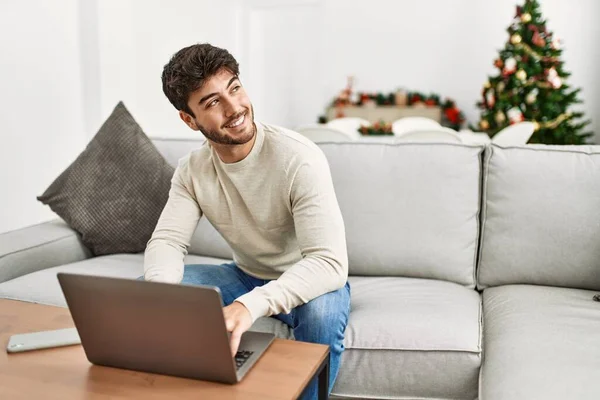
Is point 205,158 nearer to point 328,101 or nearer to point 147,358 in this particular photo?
point 147,358

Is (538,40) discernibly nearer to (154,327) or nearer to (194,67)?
(194,67)

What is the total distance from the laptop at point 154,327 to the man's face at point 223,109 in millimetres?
586

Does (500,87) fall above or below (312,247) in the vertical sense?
above

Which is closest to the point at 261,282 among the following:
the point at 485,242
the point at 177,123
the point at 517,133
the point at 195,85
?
the point at 195,85

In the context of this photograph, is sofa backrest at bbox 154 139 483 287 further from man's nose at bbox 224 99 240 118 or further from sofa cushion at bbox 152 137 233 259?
man's nose at bbox 224 99 240 118

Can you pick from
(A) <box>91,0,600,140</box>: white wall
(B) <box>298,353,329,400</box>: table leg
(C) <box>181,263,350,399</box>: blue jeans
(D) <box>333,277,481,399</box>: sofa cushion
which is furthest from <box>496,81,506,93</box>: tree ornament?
(B) <box>298,353,329,400</box>: table leg

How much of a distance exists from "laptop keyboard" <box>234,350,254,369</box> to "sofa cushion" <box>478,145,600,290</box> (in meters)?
1.11

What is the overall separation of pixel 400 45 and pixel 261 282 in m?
6.02

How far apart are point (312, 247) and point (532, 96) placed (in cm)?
457

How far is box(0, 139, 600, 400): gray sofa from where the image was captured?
5.52ft

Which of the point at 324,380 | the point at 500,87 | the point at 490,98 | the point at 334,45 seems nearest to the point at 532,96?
the point at 500,87

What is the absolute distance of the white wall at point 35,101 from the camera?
3.77 metres

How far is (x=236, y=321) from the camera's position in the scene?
1.28 meters

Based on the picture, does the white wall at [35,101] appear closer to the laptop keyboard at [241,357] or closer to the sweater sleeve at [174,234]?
the sweater sleeve at [174,234]
